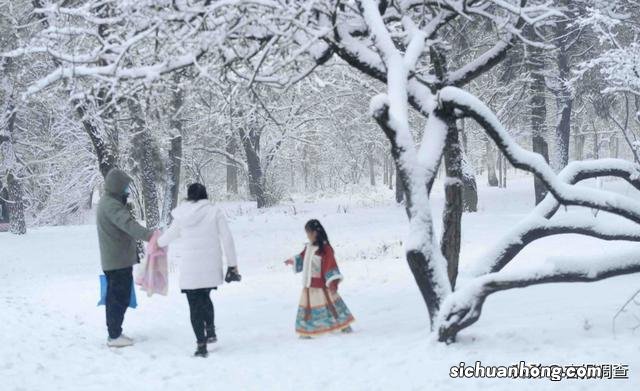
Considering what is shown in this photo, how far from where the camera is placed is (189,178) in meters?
35.3

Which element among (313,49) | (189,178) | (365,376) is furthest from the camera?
(189,178)

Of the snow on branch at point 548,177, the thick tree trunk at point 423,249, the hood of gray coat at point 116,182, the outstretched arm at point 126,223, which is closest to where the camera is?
Answer: the snow on branch at point 548,177

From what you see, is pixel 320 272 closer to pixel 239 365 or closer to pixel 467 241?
pixel 239 365

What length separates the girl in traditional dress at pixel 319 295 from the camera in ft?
23.9

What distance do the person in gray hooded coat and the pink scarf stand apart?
12.8 inches

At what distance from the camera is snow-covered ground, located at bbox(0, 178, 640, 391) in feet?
17.4

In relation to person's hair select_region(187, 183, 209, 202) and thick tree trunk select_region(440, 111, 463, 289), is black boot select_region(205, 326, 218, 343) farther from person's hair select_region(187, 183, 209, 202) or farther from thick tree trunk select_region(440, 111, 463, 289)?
thick tree trunk select_region(440, 111, 463, 289)

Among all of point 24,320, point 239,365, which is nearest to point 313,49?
point 239,365

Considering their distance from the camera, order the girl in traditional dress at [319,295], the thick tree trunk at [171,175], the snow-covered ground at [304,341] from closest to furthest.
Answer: the snow-covered ground at [304,341] → the girl in traditional dress at [319,295] → the thick tree trunk at [171,175]

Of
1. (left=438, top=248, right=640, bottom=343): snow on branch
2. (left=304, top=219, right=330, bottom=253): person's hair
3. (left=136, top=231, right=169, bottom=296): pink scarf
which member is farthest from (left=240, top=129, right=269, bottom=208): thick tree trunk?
(left=438, top=248, right=640, bottom=343): snow on branch

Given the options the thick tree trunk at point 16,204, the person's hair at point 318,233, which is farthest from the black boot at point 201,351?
the thick tree trunk at point 16,204

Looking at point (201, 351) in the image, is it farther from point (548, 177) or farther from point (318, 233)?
point (548, 177)

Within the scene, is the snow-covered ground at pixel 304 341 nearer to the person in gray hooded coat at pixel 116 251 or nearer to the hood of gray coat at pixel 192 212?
the person in gray hooded coat at pixel 116 251

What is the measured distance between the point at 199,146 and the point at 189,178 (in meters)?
7.12
